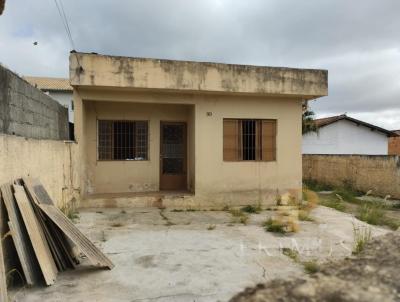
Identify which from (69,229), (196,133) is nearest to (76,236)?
(69,229)

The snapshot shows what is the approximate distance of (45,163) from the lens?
6406mm

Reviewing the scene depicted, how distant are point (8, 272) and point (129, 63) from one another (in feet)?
21.4

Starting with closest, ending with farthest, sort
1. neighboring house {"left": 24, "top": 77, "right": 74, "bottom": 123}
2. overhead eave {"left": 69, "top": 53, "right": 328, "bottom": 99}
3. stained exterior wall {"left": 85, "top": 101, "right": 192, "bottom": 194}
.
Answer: overhead eave {"left": 69, "top": 53, "right": 328, "bottom": 99} → stained exterior wall {"left": 85, "top": 101, "right": 192, "bottom": 194} → neighboring house {"left": 24, "top": 77, "right": 74, "bottom": 123}

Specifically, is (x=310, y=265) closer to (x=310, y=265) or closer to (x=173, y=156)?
(x=310, y=265)

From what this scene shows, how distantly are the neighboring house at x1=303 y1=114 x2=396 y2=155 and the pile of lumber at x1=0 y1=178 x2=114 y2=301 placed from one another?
24202mm

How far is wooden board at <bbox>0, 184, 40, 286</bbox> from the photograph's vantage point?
4141 mm

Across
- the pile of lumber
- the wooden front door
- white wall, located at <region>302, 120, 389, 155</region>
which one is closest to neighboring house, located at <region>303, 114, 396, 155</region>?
white wall, located at <region>302, 120, 389, 155</region>

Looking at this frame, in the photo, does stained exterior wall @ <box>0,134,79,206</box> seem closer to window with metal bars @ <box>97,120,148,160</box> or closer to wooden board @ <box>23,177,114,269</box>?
wooden board @ <box>23,177,114,269</box>

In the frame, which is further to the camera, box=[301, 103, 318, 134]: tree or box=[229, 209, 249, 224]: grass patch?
box=[301, 103, 318, 134]: tree

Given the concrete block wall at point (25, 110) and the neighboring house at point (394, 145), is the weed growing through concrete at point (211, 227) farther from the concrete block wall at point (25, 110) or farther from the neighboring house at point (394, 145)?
the neighboring house at point (394, 145)

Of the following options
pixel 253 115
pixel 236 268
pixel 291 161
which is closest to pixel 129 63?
pixel 253 115

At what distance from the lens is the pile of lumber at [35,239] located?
4191 mm

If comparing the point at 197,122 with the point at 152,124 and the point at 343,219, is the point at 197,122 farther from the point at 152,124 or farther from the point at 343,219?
the point at 343,219

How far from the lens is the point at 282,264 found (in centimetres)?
543
